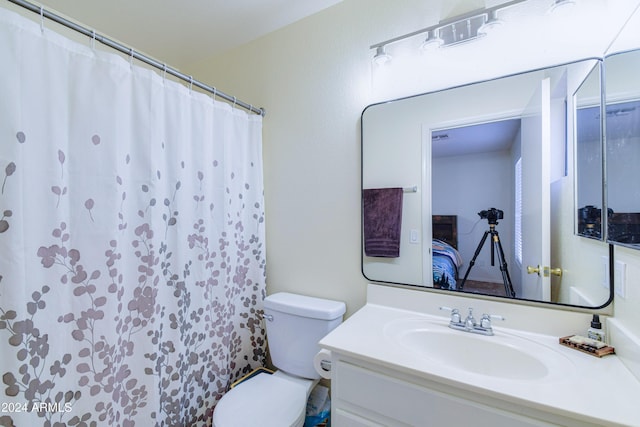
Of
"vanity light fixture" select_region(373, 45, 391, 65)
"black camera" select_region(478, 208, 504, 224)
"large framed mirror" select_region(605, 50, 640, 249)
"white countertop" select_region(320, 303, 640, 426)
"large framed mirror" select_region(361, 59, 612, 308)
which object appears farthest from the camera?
"vanity light fixture" select_region(373, 45, 391, 65)

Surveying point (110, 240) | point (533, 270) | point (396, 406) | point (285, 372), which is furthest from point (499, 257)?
point (110, 240)

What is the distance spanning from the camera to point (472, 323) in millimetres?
1097

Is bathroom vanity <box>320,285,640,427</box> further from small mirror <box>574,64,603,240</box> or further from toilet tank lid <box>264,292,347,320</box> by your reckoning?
small mirror <box>574,64,603,240</box>

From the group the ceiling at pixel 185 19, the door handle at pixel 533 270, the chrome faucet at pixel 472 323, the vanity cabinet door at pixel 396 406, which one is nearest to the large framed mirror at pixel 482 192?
the door handle at pixel 533 270

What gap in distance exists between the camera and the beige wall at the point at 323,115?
136 centimetres

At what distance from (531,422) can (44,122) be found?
5.55 ft

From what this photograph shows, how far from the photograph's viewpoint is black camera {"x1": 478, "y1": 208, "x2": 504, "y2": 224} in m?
1.14

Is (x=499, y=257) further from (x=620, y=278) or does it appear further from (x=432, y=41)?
(x=432, y=41)

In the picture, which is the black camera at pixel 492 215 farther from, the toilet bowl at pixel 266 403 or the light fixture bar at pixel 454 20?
the toilet bowl at pixel 266 403

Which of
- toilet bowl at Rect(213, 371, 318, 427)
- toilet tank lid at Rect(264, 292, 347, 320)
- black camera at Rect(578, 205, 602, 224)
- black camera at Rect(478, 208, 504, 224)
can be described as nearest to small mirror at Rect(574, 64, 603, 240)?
black camera at Rect(578, 205, 602, 224)

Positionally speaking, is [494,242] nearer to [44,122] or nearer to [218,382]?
[218,382]

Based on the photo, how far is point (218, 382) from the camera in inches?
59.3

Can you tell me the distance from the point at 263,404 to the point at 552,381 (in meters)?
1.12

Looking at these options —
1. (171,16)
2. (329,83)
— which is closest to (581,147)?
(329,83)
